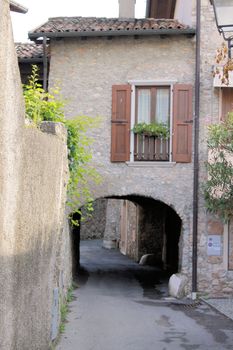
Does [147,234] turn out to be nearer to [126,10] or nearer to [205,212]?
[205,212]

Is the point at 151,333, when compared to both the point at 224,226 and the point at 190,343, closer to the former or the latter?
the point at 190,343

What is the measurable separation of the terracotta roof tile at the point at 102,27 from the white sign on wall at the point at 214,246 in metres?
5.14

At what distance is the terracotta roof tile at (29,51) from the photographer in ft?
50.0

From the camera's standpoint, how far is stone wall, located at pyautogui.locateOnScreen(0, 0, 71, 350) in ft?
14.0

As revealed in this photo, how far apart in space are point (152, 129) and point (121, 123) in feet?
2.60

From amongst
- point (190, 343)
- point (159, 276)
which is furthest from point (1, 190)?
point (159, 276)

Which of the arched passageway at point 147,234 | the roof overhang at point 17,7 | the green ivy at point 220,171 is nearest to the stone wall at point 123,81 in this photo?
the green ivy at point 220,171

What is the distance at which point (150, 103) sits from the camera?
1445 cm

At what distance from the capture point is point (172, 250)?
20.5 m

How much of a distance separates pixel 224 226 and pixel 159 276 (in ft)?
17.1

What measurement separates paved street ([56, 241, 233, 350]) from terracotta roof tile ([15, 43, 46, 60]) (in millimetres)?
6157

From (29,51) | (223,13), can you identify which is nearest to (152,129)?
(29,51)

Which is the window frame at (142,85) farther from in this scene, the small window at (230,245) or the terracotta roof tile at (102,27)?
the small window at (230,245)

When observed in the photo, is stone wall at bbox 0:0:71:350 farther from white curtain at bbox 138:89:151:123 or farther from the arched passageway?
the arched passageway
